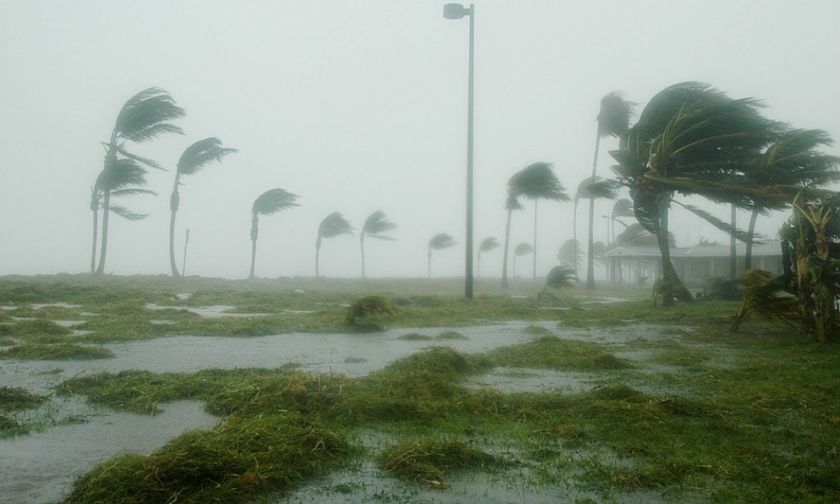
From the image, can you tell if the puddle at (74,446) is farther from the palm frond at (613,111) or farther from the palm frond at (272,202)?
the palm frond at (272,202)

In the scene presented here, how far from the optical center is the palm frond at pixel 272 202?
41594 millimetres

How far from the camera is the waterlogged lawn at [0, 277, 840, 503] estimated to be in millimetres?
2836

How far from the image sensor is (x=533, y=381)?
580 cm

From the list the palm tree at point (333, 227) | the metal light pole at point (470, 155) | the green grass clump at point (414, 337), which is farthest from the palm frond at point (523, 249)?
the green grass clump at point (414, 337)

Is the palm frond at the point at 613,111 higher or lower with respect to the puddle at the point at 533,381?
higher

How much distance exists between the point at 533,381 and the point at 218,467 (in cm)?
365

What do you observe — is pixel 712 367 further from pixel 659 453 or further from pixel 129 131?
pixel 129 131

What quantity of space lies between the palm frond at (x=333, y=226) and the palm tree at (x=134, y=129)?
86.9ft

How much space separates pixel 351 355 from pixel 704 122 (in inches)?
540

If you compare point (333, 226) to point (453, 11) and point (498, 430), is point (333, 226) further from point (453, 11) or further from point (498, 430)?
point (498, 430)

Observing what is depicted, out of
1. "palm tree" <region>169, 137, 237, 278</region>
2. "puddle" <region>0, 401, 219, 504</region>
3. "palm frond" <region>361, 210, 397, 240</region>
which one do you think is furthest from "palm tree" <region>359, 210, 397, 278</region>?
"puddle" <region>0, 401, 219, 504</region>

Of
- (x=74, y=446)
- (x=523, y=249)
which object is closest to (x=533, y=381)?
(x=74, y=446)

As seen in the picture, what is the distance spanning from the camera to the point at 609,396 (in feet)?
15.5

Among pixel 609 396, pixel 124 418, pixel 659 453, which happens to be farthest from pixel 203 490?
pixel 609 396
